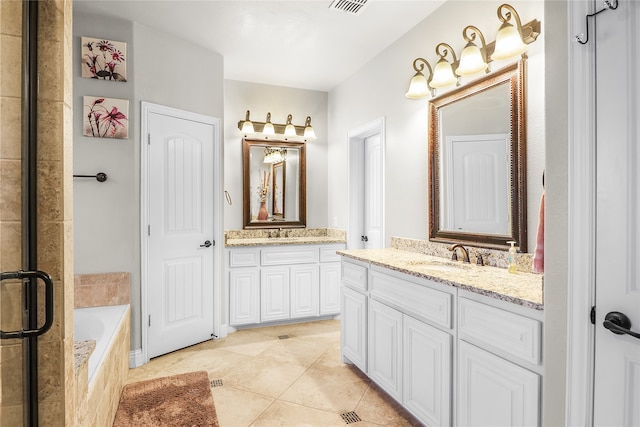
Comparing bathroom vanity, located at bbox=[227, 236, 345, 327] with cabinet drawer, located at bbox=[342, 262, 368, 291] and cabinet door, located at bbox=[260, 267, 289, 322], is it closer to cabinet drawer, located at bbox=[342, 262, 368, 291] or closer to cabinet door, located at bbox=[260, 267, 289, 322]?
cabinet door, located at bbox=[260, 267, 289, 322]

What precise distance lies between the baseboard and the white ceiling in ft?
8.19

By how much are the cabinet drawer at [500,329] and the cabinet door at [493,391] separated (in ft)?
0.18

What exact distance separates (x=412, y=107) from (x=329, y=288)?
2.12m

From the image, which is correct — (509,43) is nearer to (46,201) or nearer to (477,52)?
(477,52)

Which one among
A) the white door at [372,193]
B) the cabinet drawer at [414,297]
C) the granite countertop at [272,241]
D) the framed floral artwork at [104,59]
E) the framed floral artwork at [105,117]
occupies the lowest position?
the cabinet drawer at [414,297]

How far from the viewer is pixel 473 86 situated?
236 centimetres

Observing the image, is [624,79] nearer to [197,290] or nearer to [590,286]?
[590,286]

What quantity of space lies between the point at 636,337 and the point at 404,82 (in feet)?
8.13

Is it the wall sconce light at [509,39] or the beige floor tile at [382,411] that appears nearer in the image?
the wall sconce light at [509,39]

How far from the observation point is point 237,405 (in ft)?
7.55

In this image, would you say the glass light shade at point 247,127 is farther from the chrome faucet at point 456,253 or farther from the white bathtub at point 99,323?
the chrome faucet at point 456,253

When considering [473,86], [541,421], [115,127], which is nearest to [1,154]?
[541,421]

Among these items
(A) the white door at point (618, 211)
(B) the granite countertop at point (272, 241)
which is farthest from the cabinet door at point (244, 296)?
(A) the white door at point (618, 211)

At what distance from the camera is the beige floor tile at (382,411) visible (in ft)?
6.89
